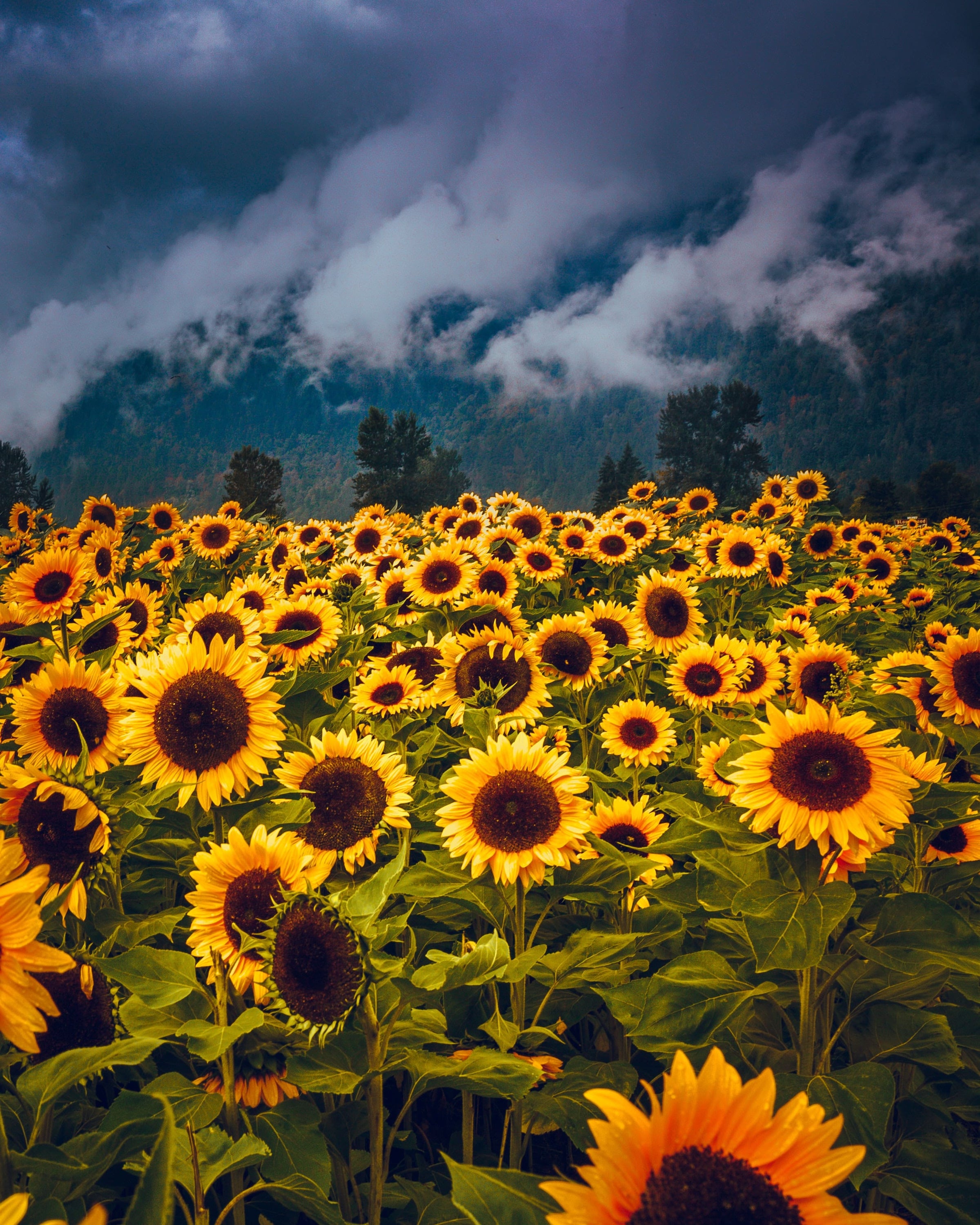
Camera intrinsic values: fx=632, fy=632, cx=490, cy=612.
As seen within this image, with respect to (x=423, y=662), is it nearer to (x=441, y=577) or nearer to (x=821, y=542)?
(x=441, y=577)

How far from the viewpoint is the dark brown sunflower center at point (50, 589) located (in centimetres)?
409

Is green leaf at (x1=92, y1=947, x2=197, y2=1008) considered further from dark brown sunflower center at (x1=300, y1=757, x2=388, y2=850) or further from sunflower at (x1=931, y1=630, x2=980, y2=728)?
sunflower at (x1=931, y1=630, x2=980, y2=728)

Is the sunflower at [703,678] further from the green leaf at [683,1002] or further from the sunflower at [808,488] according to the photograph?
the sunflower at [808,488]

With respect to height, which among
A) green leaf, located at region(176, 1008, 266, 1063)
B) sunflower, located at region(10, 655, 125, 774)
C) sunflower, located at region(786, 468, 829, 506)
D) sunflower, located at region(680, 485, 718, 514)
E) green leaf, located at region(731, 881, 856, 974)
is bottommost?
green leaf, located at region(176, 1008, 266, 1063)

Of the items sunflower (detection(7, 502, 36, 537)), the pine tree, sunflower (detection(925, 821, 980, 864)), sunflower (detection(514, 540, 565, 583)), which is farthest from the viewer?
the pine tree

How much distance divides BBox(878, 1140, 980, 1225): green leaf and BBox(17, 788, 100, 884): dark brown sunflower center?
2.01m

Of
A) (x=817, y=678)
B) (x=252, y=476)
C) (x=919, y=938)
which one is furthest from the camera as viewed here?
(x=252, y=476)

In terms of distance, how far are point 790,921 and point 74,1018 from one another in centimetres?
166

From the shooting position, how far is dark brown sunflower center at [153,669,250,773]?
78.7 inches

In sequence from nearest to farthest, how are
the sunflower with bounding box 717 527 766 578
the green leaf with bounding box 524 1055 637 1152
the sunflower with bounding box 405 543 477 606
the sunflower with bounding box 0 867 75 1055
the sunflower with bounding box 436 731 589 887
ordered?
the sunflower with bounding box 0 867 75 1055 → the green leaf with bounding box 524 1055 637 1152 → the sunflower with bounding box 436 731 589 887 → the sunflower with bounding box 405 543 477 606 → the sunflower with bounding box 717 527 766 578

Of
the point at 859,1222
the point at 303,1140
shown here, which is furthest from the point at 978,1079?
the point at 303,1140

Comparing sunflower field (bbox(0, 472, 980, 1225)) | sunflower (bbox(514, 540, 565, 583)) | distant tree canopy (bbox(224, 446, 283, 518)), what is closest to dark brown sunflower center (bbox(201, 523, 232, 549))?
sunflower (bbox(514, 540, 565, 583))

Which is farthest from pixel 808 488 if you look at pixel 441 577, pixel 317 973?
pixel 317 973

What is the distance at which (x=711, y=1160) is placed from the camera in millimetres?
855
